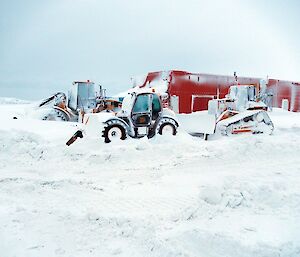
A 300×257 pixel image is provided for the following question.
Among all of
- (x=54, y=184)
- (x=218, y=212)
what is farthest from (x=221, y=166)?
(x=54, y=184)

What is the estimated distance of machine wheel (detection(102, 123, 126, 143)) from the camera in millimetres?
9951

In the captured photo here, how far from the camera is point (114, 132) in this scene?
10133 mm

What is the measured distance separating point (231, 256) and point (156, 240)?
2.64 ft

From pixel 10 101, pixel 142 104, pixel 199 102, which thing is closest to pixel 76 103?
pixel 142 104

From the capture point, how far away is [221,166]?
725cm

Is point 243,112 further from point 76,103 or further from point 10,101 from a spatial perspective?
point 10,101

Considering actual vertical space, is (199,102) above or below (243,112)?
above

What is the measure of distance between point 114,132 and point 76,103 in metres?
6.86

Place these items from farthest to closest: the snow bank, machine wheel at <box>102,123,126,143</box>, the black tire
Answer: the snow bank
the black tire
machine wheel at <box>102,123,126,143</box>

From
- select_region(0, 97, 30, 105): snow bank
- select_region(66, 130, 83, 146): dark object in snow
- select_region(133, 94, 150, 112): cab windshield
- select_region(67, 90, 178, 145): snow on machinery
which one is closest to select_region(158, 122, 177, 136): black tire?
select_region(67, 90, 178, 145): snow on machinery

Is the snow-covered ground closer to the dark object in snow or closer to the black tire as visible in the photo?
the dark object in snow

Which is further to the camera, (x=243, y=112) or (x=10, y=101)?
(x=10, y=101)

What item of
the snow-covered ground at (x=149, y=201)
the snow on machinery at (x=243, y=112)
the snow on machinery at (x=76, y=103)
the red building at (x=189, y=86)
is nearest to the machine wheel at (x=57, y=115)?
the snow on machinery at (x=76, y=103)

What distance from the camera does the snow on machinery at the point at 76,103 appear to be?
51.5ft
